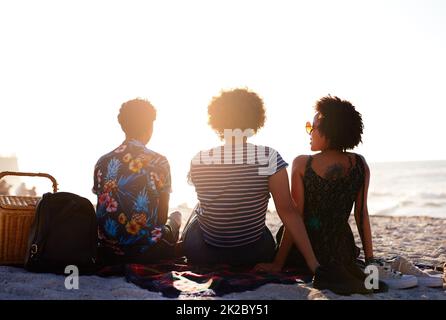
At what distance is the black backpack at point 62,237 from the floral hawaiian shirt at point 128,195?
26 cm

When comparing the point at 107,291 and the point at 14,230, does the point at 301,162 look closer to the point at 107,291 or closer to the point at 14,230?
the point at 107,291

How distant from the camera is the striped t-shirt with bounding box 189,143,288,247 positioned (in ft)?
14.3

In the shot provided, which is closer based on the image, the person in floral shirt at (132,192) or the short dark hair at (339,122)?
the short dark hair at (339,122)

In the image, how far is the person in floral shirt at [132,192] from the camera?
182 inches

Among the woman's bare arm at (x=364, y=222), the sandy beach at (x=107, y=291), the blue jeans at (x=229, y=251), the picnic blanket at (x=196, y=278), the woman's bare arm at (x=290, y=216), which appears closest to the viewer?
the sandy beach at (x=107, y=291)

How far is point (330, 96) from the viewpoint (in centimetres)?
442

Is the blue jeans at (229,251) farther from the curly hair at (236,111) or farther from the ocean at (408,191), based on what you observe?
the ocean at (408,191)

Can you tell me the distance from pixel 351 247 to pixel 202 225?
1335 mm

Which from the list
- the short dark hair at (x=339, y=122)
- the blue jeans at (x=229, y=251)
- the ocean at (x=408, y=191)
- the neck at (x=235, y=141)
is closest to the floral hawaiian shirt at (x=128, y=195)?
the blue jeans at (x=229, y=251)

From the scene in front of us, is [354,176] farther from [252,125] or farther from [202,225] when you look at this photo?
[202,225]

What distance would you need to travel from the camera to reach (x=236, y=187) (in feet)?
14.4

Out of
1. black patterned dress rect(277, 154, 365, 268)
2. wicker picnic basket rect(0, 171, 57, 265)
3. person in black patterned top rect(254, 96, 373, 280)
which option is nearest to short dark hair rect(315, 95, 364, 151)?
person in black patterned top rect(254, 96, 373, 280)

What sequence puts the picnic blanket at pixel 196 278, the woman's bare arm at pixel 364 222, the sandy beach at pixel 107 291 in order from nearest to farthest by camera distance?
the sandy beach at pixel 107 291
the picnic blanket at pixel 196 278
the woman's bare arm at pixel 364 222
